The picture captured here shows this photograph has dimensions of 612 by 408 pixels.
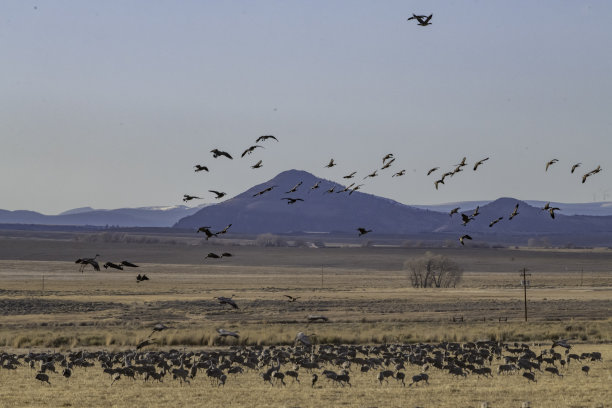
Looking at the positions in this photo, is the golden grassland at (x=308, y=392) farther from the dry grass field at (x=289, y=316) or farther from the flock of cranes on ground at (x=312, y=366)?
the flock of cranes on ground at (x=312, y=366)

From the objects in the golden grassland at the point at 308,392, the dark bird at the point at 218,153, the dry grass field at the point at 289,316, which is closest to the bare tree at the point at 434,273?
the dry grass field at the point at 289,316

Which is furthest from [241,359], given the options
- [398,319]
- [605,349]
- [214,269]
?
[214,269]

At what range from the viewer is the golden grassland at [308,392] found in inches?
1030

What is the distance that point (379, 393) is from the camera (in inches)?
1103

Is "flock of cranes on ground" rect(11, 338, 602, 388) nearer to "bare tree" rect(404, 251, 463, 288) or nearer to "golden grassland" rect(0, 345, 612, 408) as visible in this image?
"golden grassland" rect(0, 345, 612, 408)

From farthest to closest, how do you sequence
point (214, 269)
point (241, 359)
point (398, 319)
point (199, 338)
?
point (214, 269)
point (398, 319)
point (199, 338)
point (241, 359)

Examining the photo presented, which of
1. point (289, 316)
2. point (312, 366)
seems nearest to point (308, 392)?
point (312, 366)

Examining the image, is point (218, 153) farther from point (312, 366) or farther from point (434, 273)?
point (434, 273)

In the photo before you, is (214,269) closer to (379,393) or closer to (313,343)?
(313,343)

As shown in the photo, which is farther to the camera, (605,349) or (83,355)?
(605,349)

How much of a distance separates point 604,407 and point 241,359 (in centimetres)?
1270

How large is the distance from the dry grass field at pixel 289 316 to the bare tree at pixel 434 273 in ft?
16.0

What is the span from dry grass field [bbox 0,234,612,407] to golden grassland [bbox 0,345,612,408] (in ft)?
0.18

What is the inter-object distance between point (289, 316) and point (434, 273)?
4908cm
